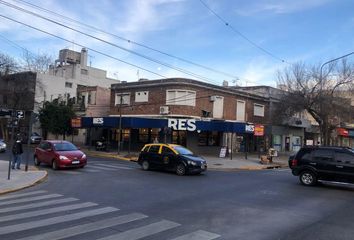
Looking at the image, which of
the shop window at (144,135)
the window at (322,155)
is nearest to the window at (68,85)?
the shop window at (144,135)

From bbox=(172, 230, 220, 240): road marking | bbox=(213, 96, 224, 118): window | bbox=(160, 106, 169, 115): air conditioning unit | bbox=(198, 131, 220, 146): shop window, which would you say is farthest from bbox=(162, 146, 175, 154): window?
bbox=(213, 96, 224, 118): window

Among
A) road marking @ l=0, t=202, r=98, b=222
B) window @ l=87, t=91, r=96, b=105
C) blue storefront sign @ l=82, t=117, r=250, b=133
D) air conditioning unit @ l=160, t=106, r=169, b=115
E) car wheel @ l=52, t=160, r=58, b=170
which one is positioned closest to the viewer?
road marking @ l=0, t=202, r=98, b=222

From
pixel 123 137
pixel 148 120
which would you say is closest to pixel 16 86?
pixel 123 137

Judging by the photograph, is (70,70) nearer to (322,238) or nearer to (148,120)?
(148,120)

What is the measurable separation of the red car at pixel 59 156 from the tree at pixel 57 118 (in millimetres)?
23195

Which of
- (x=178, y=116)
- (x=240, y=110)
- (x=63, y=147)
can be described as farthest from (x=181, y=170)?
(x=240, y=110)

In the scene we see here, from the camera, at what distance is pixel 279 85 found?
1838 inches

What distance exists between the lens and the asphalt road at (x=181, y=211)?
841cm

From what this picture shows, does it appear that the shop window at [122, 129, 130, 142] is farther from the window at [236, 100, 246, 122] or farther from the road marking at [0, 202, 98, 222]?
the road marking at [0, 202, 98, 222]

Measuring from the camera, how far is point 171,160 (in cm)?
2161

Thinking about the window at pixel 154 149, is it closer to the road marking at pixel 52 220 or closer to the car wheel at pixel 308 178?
the car wheel at pixel 308 178

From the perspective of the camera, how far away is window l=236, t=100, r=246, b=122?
141ft

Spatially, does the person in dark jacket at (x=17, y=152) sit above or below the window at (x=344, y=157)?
below

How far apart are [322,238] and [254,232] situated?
1.35m
